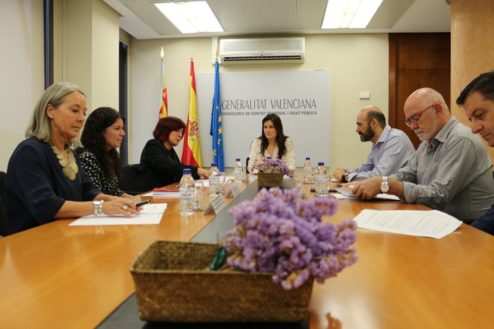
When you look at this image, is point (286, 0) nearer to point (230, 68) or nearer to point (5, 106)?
point (230, 68)

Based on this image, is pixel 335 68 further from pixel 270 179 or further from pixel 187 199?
pixel 187 199

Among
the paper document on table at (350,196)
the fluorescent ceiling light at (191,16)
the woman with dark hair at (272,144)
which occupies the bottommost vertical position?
the paper document on table at (350,196)

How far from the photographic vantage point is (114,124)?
271 centimetres

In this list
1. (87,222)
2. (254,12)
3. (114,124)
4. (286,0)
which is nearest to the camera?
(87,222)

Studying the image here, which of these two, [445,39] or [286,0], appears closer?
[286,0]

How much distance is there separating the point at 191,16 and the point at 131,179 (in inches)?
108

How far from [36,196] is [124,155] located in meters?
4.98

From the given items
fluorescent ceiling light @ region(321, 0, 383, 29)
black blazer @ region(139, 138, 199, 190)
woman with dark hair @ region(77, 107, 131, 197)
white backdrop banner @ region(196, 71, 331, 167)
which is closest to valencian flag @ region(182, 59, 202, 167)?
white backdrop banner @ region(196, 71, 331, 167)

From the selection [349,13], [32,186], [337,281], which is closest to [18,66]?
[32,186]

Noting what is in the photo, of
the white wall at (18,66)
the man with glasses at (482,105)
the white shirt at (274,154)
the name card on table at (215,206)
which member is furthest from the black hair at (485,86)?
the white wall at (18,66)

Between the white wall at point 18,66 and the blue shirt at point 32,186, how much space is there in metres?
2.40

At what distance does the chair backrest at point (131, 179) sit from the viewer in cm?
355

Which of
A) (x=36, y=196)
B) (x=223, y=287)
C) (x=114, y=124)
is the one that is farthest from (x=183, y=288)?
(x=114, y=124)

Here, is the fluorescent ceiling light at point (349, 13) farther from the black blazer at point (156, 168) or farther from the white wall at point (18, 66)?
the white wall at point (18, 66)
